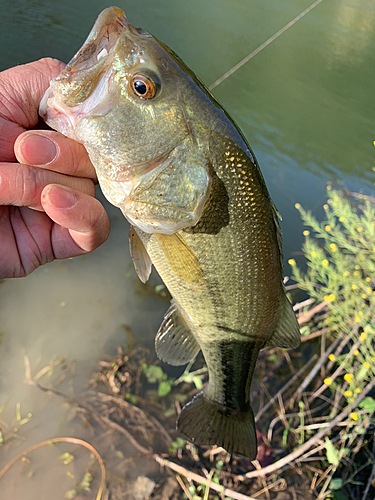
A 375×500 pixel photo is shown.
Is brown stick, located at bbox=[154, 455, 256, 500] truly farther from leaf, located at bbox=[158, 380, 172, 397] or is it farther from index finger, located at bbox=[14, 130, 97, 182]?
index finger, located at bbox=[14, 130, 97, 182]

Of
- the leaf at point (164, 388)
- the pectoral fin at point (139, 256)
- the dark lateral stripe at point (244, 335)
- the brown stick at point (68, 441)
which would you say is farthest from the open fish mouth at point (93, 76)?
the leaf at point (164, 388)

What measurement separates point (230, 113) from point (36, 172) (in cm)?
655

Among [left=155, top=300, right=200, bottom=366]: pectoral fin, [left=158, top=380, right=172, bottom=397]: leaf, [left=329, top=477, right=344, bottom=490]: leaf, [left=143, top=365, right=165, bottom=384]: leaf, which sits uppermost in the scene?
[left=155, top=300, right=200, bottom=366]: pectoral fin

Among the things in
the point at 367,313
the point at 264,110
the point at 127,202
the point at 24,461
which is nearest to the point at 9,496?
the point at 24,461

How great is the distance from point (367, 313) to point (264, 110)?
609 centimetres

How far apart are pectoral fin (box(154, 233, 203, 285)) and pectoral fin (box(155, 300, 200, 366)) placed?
29 centimetres

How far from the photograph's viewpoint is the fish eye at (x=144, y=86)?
1.23 meters

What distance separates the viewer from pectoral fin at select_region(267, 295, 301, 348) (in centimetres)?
172

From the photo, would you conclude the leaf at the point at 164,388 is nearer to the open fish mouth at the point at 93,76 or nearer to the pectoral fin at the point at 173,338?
the pectoral fin at the point at 173,338

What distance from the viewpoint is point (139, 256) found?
1556 millimetres

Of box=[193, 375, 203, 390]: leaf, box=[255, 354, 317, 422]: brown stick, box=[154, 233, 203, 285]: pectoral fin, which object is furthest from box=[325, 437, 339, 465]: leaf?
box=[154, 233, 203, 285]: pectoral fin

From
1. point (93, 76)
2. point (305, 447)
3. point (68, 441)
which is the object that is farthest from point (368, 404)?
point (93, 76)

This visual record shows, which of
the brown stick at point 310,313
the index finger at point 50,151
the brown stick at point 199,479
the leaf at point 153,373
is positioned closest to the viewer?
the index finger at point 50,151

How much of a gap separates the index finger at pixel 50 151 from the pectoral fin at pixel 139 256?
369mm
